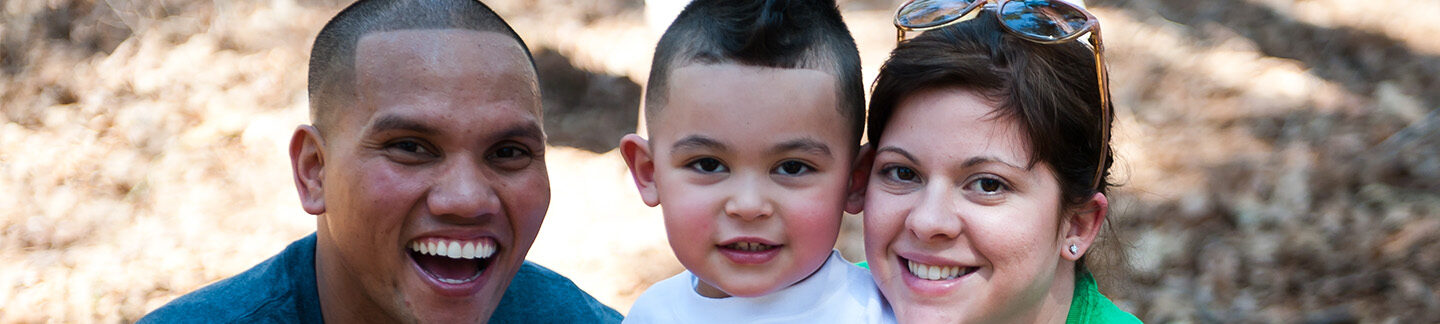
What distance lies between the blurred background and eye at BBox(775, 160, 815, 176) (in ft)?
8.75

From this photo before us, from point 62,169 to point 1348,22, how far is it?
705 cm

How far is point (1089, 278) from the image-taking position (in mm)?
2582

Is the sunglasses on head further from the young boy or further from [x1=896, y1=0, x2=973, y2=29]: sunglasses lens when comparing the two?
the young boy

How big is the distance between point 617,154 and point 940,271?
4390 mm

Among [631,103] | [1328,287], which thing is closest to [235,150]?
[631,103]

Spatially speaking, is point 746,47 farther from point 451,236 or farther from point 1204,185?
point 1204,185

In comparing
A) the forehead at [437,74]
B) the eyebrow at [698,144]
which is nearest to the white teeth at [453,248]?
the forehead at [437,74]

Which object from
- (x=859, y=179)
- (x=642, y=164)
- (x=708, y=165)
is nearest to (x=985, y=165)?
(x=859, y=179)

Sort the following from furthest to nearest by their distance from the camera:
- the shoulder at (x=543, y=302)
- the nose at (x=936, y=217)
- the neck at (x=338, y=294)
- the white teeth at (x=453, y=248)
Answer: the shoulder at (x=543, y=302), the neck at (x=338, y=294), the white teeth at (x=453, y=248), the nose at (x=936, y=217)

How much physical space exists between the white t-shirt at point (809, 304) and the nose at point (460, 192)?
0.48 metres

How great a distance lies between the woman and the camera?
219cm

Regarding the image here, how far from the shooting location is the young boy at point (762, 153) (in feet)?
7.31

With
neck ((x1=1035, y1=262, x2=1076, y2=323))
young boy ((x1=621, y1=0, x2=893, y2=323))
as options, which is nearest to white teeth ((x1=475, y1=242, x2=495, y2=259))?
young boy ((x1=621, y1=0, x2=893, y2=323))

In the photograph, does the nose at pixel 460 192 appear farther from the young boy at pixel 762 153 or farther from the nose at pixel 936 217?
the nose at pixel 936 217
